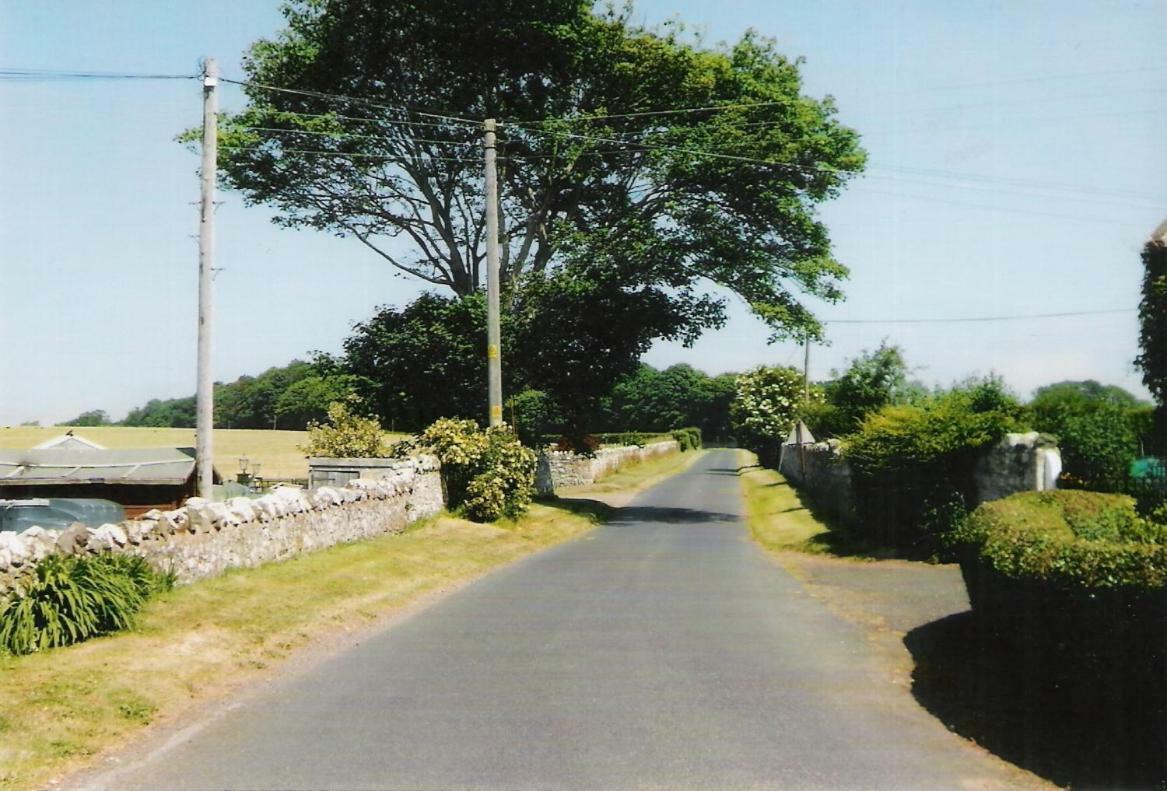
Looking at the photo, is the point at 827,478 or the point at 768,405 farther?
the point at 768,405

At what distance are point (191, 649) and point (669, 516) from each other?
22.4 m

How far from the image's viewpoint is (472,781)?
6480 mm

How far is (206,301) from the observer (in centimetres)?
1780

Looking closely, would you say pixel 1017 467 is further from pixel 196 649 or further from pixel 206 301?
pixel 206 301

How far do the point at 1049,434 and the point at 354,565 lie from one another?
10.6 m

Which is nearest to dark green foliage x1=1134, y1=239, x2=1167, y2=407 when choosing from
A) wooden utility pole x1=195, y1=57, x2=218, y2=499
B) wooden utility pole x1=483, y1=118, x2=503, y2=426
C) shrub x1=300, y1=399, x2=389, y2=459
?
wooden utility pole x1=195, y1=57, x2=218, y2=499

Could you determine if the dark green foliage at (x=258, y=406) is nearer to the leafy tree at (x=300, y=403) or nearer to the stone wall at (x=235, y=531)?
the leafy tree at (x=300, y=403)

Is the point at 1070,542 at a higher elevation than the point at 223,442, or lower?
higher

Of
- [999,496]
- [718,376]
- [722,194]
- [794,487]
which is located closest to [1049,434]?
[999,496]

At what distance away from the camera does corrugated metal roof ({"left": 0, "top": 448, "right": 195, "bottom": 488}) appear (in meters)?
19.5

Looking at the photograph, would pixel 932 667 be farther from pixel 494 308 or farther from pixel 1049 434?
pixel 494 308

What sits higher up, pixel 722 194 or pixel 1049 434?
pixel 722 194

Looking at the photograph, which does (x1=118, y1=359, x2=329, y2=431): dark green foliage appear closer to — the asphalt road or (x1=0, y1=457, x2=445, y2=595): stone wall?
(x1=0, y1=457, x2=445, y2=595): stone wall

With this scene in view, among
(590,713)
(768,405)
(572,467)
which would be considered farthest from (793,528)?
(768,405)
